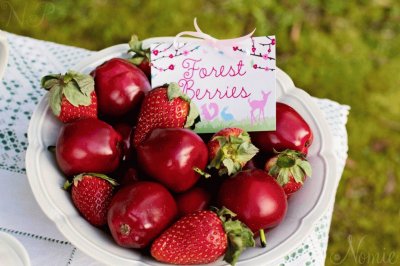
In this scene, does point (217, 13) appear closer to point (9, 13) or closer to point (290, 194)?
point (9, 13)

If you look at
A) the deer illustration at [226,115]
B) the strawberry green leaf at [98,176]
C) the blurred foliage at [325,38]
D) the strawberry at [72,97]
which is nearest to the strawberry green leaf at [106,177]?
the strawberry green leaf at [98,176]

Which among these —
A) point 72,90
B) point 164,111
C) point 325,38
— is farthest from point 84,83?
point 325,38

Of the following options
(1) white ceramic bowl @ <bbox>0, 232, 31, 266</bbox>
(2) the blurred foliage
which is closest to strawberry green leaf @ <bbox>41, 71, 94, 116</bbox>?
(1) white ceramic bowl @ <bbox>0, 232, 31, 266</bbox>

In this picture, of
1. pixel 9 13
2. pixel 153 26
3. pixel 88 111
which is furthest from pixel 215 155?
pixel 9 13

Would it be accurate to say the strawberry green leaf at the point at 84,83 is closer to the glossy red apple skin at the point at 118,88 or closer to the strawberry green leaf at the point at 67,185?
the glossy red apple skin at the point at 118,88

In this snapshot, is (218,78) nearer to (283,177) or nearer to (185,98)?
(185,98)
